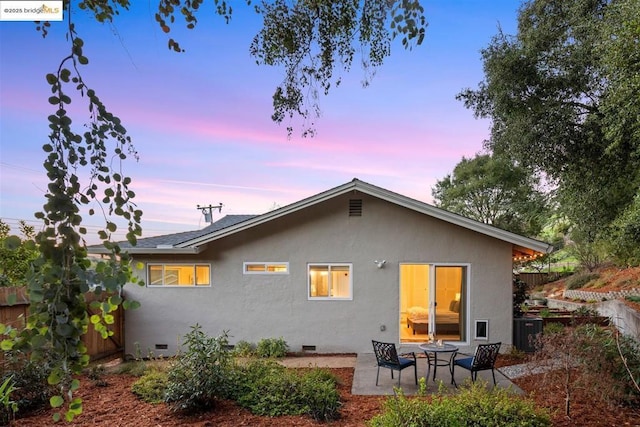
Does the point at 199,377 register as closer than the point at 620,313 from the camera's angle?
Yes

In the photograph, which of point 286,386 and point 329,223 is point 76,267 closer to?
point 286,386

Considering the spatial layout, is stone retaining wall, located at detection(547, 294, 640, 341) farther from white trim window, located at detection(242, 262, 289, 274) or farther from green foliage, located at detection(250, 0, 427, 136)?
A: green foliage, located at detection(250, 0, 427, 136)

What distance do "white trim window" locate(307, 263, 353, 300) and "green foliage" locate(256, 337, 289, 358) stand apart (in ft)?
4.20

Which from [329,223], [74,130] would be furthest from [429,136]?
[74,130]

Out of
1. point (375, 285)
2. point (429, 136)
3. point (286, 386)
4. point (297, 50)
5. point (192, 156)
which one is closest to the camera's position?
point (297, 50)

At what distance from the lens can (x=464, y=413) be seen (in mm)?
4418

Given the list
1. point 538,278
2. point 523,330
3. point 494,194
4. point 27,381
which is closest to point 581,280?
point 538,278

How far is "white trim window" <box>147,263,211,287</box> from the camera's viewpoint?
9.77 m

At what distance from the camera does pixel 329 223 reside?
31.6 ft

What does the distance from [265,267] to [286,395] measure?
176 inches

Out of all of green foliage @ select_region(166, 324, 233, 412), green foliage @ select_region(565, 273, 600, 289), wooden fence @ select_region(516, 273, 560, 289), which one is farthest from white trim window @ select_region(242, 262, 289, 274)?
wooden fence @ select_region(516, 273, 560, 289)

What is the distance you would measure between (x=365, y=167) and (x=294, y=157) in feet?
8.98

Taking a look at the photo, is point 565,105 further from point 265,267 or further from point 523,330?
point 265,267

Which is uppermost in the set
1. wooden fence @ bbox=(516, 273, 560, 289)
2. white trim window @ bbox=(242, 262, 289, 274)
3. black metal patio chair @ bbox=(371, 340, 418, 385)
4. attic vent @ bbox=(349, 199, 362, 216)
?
attic vent @ bbox=(349, 199, 362, 216)
